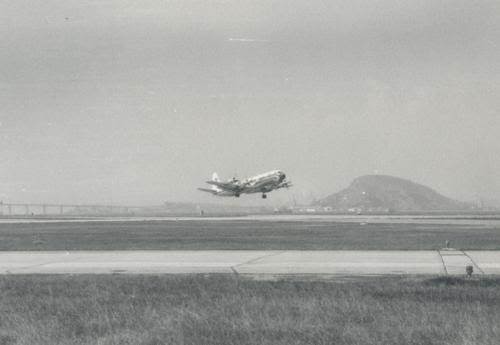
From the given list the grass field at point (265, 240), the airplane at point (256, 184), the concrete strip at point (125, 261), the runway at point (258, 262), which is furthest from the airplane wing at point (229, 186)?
the runway at point (258, 262)

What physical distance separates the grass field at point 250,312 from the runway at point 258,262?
2464 millimetres

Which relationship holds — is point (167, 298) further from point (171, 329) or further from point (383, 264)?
point (383, 264)

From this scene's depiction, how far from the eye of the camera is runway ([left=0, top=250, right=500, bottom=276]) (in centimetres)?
1712

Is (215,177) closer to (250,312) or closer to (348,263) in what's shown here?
(348,263)

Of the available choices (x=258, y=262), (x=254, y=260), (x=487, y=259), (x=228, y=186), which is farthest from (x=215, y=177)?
(x=487, y=259)

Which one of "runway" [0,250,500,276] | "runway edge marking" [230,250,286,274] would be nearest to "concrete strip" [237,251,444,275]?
"runway" [0,250,500,276]

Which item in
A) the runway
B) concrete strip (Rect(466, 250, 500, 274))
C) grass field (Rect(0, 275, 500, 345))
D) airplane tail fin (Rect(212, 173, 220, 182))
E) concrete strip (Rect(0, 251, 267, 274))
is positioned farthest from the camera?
airplane tail fin (Rect(212, 173, 220, 182))

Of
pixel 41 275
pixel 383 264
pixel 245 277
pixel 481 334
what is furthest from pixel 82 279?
pixel 481 334

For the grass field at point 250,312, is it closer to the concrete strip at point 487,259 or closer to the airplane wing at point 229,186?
the concrete strip at point 487,259

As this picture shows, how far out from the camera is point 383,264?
18.5 meters

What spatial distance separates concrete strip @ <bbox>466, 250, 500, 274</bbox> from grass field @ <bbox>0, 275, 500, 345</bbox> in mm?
2733

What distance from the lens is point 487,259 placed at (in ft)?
64.7

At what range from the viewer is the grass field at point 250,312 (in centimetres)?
858

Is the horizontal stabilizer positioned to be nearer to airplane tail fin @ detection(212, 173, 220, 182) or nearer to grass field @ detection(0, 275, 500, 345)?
airplane tail fin @ detection(212, 173, 220, 182)
